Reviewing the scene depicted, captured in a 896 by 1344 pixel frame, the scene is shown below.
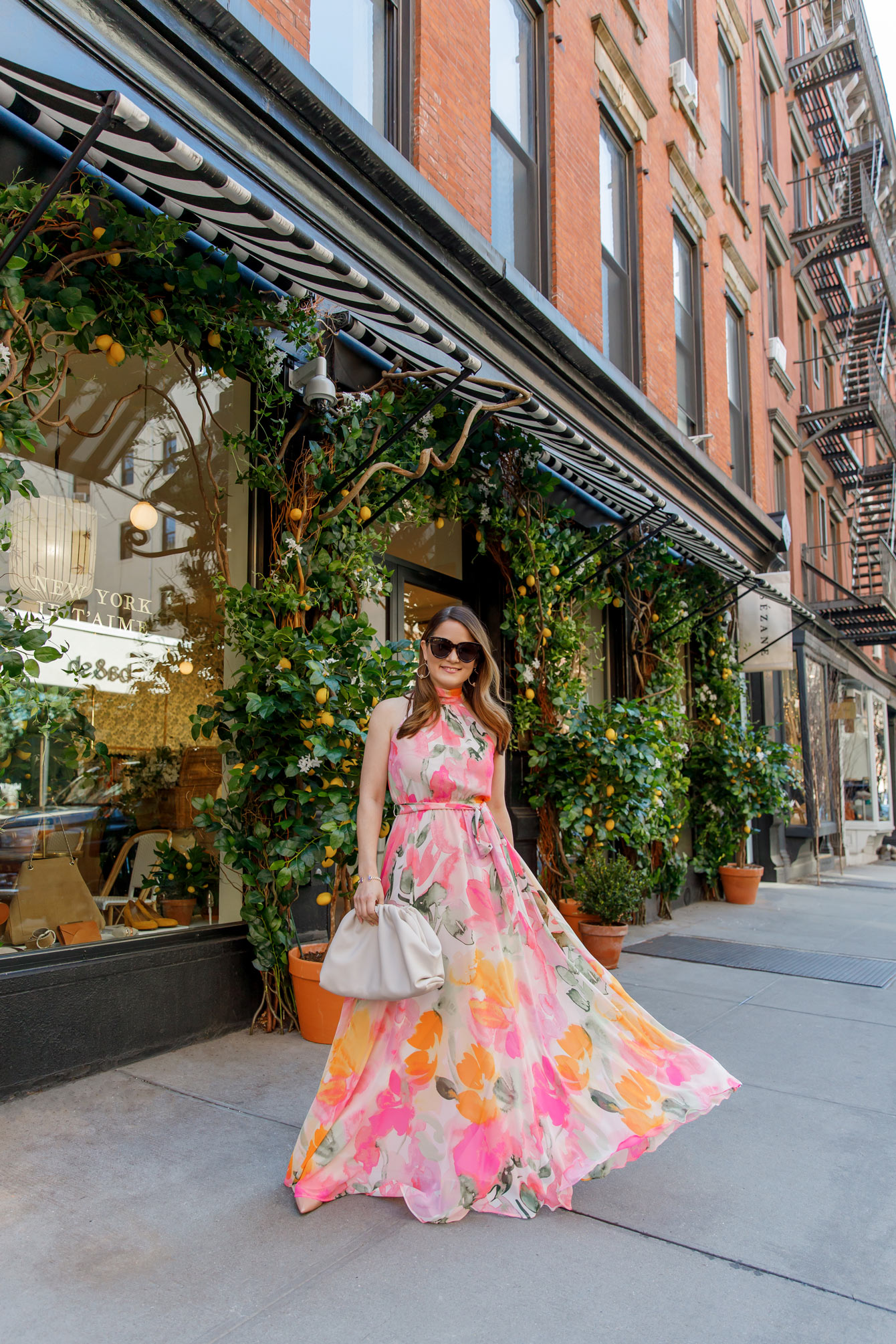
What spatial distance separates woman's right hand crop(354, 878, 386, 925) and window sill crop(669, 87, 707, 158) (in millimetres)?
11873

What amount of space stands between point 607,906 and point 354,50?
612 cm

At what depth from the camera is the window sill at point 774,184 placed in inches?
614

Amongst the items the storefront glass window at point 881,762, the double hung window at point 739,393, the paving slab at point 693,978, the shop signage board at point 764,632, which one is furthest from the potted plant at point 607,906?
the storefront glass window at point 881,762

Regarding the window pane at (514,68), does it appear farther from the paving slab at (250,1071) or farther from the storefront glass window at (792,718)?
the storefront glass window at (792,718)

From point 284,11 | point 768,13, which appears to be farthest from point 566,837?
point 768,13

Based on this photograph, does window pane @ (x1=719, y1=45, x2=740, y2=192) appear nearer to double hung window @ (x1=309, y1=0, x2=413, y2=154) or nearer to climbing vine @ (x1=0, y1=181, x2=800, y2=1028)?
double hung window @ (x1=309, y1=0, x2=413, y2=154)

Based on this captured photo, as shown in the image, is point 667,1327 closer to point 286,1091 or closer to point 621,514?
point 286,1091

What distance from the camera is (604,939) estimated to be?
21.5ft

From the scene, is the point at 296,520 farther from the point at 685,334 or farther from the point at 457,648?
the point at 685,334

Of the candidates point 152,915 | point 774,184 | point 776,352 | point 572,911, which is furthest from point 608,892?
point 774,184

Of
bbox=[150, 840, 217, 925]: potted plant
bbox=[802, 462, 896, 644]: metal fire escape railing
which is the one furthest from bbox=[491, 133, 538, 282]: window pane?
bbox=[802, 462, 896, 644]: metal fire escape railing

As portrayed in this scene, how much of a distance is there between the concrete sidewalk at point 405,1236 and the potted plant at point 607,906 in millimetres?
2351

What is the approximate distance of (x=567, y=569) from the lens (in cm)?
771

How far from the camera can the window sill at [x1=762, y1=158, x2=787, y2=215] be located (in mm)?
15586
